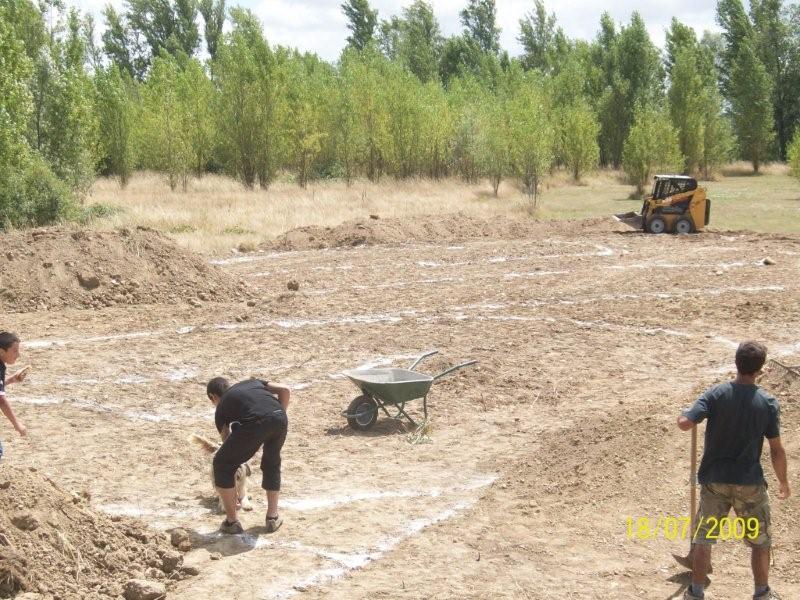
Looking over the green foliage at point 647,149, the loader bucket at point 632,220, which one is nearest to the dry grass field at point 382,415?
the loader bucket at point 632,220

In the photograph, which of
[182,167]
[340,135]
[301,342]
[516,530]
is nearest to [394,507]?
[516,530]

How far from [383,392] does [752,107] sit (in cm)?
6005

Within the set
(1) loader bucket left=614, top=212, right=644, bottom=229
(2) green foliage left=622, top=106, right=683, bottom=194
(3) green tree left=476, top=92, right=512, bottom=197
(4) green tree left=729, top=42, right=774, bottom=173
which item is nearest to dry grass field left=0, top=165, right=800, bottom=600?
(1) loader bucket left=614, top=212, right=644, bottom=229

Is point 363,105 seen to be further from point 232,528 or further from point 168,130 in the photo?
point 232,528

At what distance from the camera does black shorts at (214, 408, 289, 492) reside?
701 cm

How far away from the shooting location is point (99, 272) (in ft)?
58.9

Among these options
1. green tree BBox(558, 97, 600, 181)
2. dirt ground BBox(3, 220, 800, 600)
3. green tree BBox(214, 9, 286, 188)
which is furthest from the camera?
green tree BBox(558, 97, 600, 181)

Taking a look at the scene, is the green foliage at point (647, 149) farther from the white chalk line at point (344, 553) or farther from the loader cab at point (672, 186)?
the white chalk line at point (344, 553)

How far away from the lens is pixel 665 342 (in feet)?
46.7

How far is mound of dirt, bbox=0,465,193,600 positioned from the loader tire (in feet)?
77.8

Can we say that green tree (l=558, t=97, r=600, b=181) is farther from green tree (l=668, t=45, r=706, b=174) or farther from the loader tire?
the loader tire

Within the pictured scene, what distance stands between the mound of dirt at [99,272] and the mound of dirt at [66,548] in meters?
11.2

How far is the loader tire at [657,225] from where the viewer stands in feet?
93.0

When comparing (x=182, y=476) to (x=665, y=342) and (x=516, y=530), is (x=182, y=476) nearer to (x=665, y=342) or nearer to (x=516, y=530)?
(x=516, y=530)
